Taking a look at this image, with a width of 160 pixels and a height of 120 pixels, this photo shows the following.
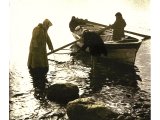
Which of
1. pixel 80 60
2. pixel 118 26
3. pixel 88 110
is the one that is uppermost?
pixel 118 26

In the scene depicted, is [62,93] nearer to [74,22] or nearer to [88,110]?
[88,110]

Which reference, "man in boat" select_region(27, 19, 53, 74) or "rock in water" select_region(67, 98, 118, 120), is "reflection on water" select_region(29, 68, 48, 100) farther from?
"rock in water" select_region(67, 98, 118, 120)

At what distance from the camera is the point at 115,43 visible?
162 centimetres

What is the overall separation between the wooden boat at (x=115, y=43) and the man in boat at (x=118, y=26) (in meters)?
0.02

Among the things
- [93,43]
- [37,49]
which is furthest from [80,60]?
[37,49]

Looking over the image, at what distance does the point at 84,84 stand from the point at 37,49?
0.91 feet

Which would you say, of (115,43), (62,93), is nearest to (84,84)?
(62,93)

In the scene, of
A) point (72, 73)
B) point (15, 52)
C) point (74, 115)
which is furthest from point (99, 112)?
point (15, 52)

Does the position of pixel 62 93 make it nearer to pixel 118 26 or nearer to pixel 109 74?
pixel 109 74

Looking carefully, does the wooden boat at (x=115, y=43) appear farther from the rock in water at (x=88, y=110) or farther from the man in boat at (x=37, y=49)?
the rock in water at (x=88, y=110)

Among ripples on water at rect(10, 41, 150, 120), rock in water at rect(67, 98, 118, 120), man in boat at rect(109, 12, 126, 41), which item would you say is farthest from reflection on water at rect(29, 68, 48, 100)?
man in boat at rect(109, 12, 126, 41)

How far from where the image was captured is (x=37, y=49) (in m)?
1.60

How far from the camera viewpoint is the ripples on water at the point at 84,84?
1552 mm

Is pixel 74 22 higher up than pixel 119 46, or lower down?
higher up
